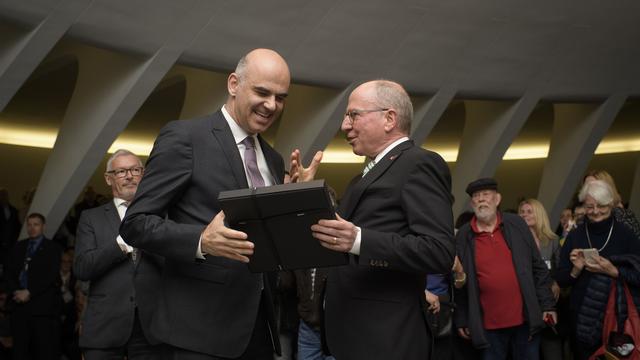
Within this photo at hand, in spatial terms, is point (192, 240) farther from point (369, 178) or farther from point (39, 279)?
point (39, 279)

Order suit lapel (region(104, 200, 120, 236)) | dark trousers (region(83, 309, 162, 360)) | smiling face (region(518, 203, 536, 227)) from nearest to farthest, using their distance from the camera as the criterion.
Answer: dark trousers (region(83, 309, 162, 360)) → suit lapel (region(104, 200, 120, 236)) → smiling face (region(518, 203, 536, 227))

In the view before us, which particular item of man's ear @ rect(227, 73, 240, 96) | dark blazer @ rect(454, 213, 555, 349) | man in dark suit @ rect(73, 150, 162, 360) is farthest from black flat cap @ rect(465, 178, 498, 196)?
man's ear @ rect(227, 73, 240, 96)

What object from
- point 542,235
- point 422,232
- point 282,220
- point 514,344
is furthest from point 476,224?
point 282,220

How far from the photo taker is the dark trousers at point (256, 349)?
3.01 m

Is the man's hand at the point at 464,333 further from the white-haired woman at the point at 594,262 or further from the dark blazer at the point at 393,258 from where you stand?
the dark blazer at the point at 393,258

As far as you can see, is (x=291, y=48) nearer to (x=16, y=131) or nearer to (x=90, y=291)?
(x=90, y=291)

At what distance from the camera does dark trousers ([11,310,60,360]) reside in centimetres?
830

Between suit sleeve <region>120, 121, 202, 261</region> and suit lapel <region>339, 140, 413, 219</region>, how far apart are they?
802 mm

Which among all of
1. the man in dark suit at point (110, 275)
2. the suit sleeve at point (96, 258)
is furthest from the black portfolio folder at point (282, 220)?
the suit sleeve at point (96, 258)

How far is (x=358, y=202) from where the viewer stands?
11.4ft

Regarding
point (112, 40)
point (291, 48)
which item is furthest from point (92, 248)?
point (291, 48)

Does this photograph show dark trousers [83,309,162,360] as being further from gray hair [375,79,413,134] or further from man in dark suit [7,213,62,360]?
man in dark suit [7,213,62,360]

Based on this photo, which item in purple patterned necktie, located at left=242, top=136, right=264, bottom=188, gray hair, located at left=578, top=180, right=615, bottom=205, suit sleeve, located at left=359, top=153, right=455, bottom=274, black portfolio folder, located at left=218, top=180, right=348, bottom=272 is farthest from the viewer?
gray hair, located at left=578, top=180, right=615, bottom=205

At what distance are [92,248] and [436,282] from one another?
2.83 m
